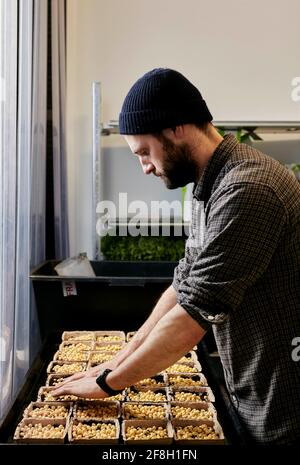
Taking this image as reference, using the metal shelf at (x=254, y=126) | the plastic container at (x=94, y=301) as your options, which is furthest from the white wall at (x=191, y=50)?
the plastic container at (x=94, y=301)

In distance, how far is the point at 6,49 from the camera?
5.46 ft

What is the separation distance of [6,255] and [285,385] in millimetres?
A: 1089

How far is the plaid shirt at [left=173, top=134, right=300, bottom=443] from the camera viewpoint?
96 centimetres

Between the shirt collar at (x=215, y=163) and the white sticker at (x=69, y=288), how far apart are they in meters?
0.99

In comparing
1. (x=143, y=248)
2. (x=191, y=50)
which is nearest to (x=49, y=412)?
(x=143, y=248)

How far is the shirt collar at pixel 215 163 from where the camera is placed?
110 centimetres

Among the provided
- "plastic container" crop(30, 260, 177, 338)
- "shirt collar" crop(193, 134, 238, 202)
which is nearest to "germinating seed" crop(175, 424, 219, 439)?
"shirt collar" crop(193, 134, 238, 202)

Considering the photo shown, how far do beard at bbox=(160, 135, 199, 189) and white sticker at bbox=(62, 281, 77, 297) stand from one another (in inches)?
36.7

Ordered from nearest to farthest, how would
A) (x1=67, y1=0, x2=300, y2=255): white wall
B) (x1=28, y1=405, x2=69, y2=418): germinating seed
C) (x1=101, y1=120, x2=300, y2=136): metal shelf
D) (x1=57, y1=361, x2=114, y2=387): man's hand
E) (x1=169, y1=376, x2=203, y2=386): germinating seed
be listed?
(x1=28, y1=405, x2=69, y2=418): germinating seed, (x1=57, y1=361, x2=114, y2=387): man's hand, (x1=169, y1=376, x2=203, y2=386): germinating seed, (x1=101, y1=120, x2=300, y2=136): metal shelf, (x1=67, y1=0, x2=300, y2=255): white wall

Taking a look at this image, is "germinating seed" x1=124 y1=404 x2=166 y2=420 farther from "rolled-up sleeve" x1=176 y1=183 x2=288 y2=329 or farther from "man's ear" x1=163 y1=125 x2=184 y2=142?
"man's ear" x1=163 y1=125 x2=184 y2=142

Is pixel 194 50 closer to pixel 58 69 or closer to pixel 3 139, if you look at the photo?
pixel 58 69

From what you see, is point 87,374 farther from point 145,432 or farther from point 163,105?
point 163,105
